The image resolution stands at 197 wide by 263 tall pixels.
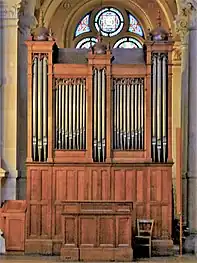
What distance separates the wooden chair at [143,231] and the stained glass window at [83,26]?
10.6 meters

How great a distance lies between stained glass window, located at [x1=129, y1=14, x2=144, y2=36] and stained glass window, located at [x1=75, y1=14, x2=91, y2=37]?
126 cm

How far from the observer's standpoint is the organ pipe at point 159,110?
14695 millimetres

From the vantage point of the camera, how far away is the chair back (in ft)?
47.1

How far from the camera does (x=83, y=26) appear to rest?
2398 centimetres

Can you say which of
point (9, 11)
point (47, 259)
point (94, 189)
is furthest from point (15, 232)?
point (9, 11)

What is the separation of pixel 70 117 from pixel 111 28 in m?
9.79

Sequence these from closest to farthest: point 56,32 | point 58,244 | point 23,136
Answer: point 58,244
point 23,136
point 56,32

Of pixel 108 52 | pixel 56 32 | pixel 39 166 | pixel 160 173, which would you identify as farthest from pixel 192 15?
pixel 56 32

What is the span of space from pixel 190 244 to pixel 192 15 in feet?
14.3

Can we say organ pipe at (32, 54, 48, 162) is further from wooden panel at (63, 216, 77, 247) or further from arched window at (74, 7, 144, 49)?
arched window at (74, 7, 144, 49)

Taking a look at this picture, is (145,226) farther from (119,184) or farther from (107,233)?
(107,233)

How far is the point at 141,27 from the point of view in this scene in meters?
23.8

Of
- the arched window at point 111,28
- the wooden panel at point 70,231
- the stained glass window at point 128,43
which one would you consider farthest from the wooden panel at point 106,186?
the stained glass window at point 128,43

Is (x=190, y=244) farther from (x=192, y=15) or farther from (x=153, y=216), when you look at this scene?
(x=192, y=15)
